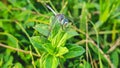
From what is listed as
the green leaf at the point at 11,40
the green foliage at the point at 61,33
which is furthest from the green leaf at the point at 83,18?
the green leaf at the point at 11,40

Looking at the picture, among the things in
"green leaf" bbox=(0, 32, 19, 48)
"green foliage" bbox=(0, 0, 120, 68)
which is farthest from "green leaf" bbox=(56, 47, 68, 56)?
"green leaf" bbox=(0, 32, 19, 48)

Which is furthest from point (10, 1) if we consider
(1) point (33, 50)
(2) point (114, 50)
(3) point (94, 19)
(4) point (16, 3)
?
(2) point (114, 50)

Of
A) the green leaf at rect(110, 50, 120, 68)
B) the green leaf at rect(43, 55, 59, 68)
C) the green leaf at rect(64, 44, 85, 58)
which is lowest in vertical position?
the green leaf at rect(110, 50, 120, 68)

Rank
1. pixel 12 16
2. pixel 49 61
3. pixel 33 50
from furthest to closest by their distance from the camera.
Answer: pixel 12 16 → pixel 33 50 → pixel 49 61

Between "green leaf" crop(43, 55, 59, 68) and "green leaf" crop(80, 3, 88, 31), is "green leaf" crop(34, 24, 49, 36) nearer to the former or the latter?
"green leaf" crop(43, 55, 59, 68)

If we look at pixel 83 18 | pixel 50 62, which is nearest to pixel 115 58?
pixel 83 18

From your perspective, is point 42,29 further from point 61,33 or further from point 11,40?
point 11,40

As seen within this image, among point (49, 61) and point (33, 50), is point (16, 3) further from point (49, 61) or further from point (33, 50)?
point (49, 61)

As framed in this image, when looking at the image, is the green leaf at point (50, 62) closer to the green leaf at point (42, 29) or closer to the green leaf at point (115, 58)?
the green leaf at point (42, 29)
